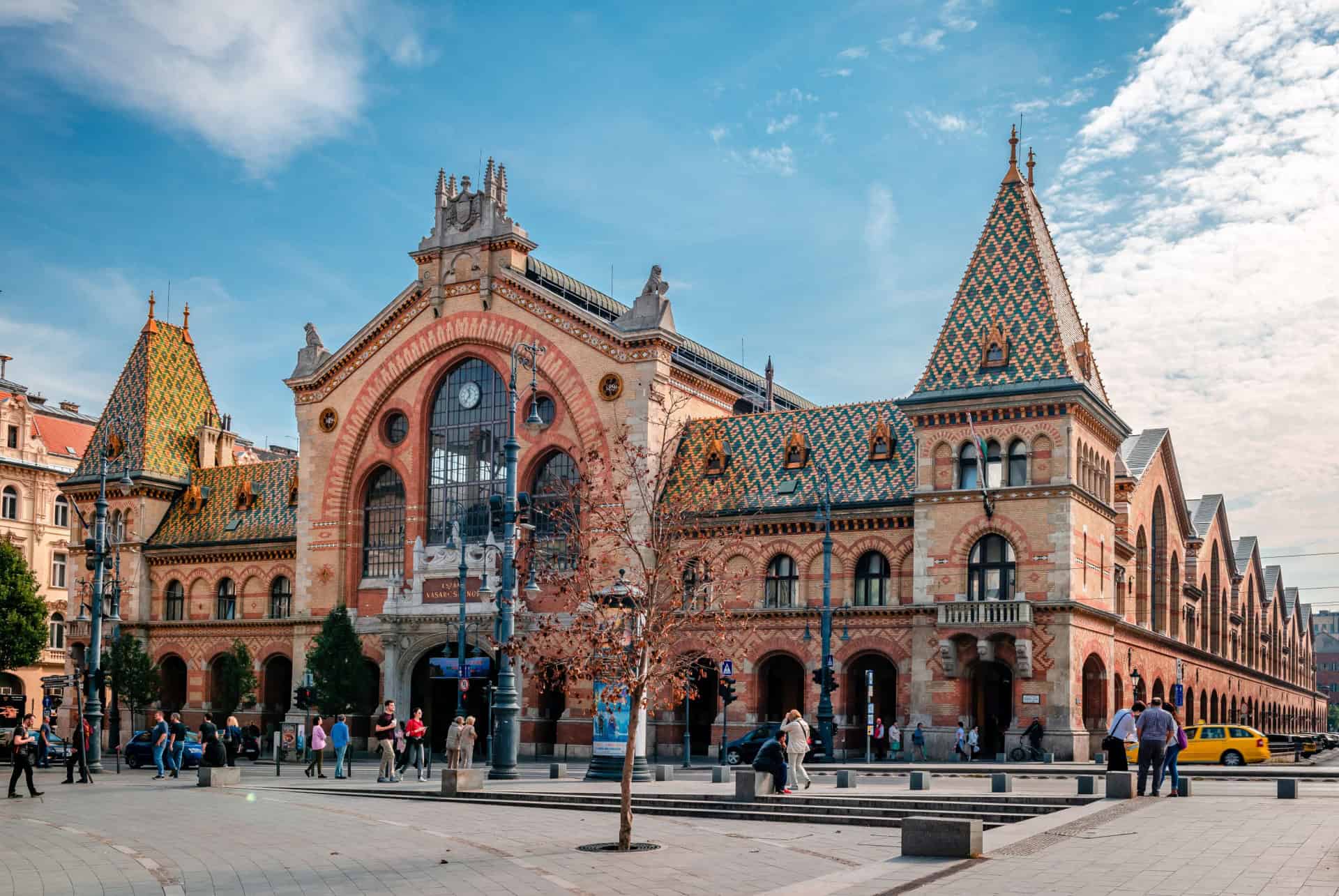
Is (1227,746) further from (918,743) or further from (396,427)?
(396,427)

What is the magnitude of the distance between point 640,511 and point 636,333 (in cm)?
661

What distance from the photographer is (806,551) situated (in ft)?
168

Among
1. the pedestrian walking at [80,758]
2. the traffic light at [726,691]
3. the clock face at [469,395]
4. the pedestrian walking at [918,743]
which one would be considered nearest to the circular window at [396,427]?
the clock face at [469,395]

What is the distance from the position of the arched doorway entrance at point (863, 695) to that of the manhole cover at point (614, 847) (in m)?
28.0

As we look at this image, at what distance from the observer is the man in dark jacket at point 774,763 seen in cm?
2834

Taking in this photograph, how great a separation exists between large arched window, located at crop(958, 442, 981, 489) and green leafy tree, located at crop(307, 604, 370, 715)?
24.5 m

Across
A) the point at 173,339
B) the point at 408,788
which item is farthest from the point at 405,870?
the point at 173,339

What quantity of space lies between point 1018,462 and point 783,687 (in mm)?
13989

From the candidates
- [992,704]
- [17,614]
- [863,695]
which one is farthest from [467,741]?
[17,614]

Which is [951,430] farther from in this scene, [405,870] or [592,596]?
[405,870]

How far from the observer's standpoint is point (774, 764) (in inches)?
1117

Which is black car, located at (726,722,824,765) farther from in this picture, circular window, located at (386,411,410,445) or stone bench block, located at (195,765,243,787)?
circular window, located at (386,411,410,445)

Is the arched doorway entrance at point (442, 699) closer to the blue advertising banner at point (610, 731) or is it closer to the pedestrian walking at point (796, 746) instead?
the blue advertising banner at point (610, 731)

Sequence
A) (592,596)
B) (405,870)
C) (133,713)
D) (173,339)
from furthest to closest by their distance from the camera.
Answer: (173,339) < (133,713) < (592,596) < (405,870)
